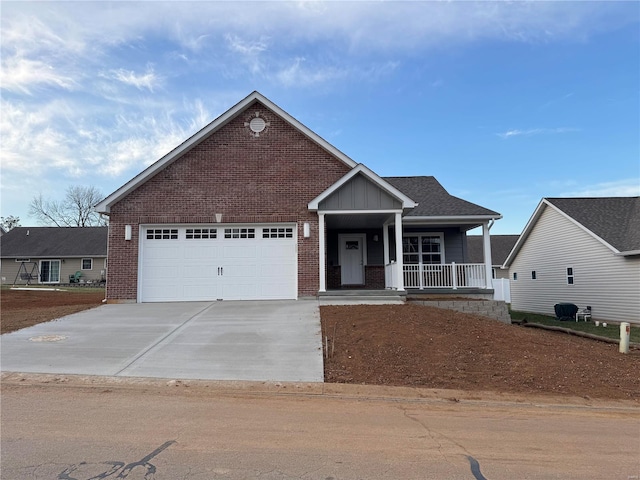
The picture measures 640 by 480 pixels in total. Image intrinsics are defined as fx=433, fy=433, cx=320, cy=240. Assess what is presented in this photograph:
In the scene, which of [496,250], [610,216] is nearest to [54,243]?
[496,250]

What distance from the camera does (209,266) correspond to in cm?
1397

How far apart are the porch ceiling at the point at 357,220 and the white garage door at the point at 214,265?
5.41 ft

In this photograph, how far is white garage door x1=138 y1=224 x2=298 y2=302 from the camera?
13.9 metres

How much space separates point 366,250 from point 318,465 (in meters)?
13.0

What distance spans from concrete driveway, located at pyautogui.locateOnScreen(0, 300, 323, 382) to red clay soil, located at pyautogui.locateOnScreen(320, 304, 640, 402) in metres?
0.72

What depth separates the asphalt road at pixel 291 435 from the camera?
387cm

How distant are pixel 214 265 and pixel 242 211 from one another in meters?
1.96

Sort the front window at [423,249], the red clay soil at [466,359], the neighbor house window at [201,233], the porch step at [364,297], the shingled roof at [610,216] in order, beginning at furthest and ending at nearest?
1. the shingled roof at [610,216]
2. the front window at [423,249]
3. the neighbor house window at [201,233]
4. the porch step at [364,297]
5. the red clay soil at [466,359]

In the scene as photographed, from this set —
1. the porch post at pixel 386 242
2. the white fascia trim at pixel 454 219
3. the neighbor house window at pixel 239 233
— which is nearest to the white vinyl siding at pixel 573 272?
the white fascia trim at pixel 454 219

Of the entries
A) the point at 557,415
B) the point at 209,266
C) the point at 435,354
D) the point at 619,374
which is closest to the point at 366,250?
the point at 209,266

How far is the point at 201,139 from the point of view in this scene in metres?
14.3

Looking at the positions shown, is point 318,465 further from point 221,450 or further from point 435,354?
point 435,354

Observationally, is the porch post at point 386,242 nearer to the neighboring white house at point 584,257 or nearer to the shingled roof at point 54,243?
the neighboring white house at point 584,257

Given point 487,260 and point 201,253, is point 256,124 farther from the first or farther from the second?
point 487,260
